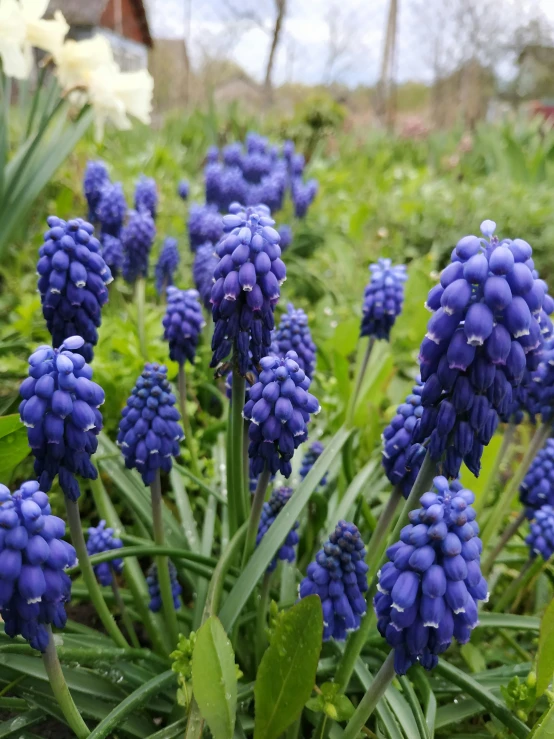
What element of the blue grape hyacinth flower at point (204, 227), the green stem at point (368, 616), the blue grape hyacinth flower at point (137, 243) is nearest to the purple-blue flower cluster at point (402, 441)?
the green stem at point (368, 616)

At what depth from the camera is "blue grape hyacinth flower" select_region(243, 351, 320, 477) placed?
57.8 inches

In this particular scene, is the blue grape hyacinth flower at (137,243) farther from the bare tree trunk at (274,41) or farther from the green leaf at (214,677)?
the bare tree trunk at (274,41)

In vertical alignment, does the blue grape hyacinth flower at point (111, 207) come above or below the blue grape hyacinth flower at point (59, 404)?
above

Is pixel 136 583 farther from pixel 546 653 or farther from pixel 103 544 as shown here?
pixel 546 653

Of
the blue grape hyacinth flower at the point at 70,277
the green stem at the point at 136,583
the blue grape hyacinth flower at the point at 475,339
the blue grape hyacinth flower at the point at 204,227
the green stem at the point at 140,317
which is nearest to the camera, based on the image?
the blue grape hyacinth flower at the point at 475,339

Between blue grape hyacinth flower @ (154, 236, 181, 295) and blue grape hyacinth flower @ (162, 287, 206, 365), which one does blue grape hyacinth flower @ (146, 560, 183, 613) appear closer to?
blue grape hyacinth flower @ (162, 287, 206, 365)

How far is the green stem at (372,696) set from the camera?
1408 mm

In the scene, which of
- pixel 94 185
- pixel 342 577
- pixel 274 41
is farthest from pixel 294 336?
pixel 274 41

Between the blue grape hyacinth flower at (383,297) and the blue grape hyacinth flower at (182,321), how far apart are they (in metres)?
0.73

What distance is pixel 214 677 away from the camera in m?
1.39

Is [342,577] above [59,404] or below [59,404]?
below

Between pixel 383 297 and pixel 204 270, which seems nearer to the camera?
pixel 383 297

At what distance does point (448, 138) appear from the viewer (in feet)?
39.3

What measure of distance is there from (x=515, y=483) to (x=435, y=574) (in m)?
1.38
